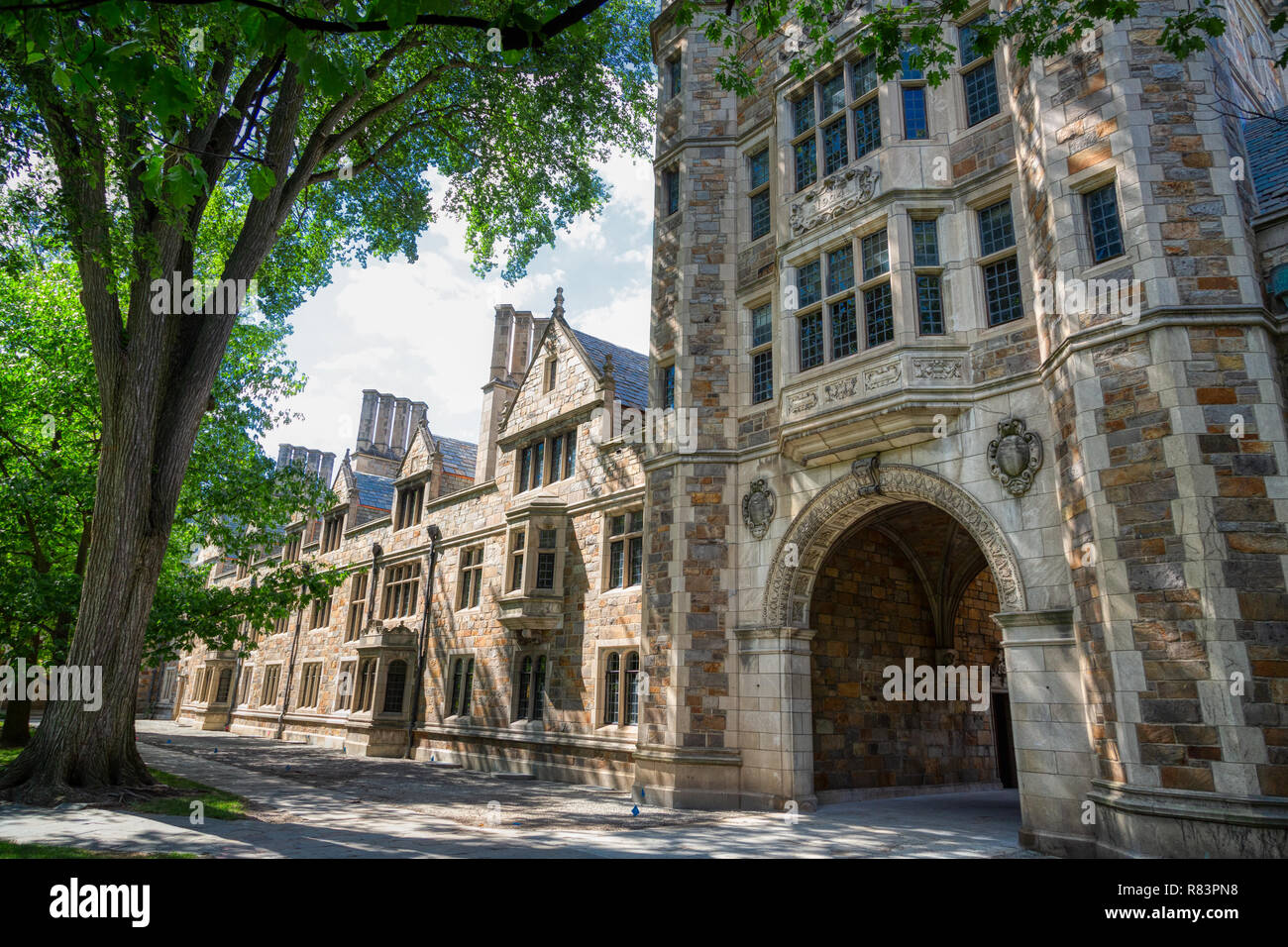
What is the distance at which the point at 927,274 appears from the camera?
11906mm

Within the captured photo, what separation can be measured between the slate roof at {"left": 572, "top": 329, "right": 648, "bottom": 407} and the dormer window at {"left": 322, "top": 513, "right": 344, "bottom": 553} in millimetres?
15473

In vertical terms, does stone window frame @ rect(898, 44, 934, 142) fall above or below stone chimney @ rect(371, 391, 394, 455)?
below

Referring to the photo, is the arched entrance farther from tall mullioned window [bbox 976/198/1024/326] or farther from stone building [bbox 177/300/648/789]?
stone building [bbox 177/300/648/789]

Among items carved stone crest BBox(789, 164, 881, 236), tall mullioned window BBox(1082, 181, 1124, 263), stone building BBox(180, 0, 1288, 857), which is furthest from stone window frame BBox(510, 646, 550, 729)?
tall mullioned window BBox(1082, 181, 1124, 263)

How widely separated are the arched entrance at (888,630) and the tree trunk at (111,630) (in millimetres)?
9368

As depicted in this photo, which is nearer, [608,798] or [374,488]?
[608,798]

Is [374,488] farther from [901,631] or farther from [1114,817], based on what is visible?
[1114,817]

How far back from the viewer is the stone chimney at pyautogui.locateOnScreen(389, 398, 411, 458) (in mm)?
43094

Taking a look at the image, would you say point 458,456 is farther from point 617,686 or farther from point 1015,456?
point 1015,456

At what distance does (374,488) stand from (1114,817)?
101 ft

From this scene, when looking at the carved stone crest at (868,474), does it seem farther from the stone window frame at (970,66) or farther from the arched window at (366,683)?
the arched window at (366,683)

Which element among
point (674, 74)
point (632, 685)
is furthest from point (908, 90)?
point (632, 685)

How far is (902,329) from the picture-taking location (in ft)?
37.7

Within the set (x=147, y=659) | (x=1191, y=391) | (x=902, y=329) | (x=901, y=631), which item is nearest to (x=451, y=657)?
(x=147, y=659)
